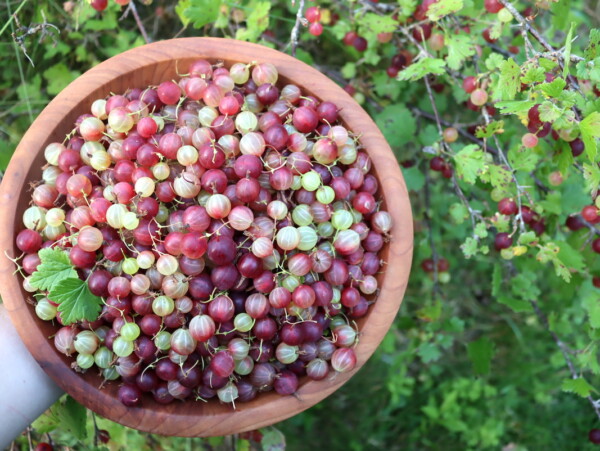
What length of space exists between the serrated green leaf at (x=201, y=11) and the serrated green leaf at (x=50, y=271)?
2.36ft

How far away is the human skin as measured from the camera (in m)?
1.21

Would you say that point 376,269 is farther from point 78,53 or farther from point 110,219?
point 78,53

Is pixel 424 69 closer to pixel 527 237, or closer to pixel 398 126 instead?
pixel 398 126

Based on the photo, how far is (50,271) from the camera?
1.11 meters

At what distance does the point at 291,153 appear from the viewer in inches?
47.9

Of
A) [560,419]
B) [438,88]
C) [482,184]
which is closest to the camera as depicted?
[482,184]

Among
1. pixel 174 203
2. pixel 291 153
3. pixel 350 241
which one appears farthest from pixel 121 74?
pixel 350 241

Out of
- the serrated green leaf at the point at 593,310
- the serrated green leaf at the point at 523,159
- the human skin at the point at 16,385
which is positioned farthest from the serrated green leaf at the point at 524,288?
the human skin at the point at 16,385

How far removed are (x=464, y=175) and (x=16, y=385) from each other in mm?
1172

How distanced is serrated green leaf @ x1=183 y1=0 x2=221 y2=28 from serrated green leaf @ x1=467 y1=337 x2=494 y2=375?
4.19ft

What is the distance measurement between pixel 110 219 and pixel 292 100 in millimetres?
491

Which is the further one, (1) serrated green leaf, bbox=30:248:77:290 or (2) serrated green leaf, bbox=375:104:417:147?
(2) serrated green leaf, bbox=375:104:417:147

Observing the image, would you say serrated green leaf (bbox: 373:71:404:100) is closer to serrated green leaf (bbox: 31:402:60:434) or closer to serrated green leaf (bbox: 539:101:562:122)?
serrated green leaf (bbox: 539:101:562:122)

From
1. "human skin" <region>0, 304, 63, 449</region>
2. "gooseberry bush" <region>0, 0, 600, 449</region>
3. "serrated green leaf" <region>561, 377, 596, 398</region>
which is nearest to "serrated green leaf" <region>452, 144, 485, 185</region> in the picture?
"gooseberry bush" <region>0, 0, 600, 449</region>
